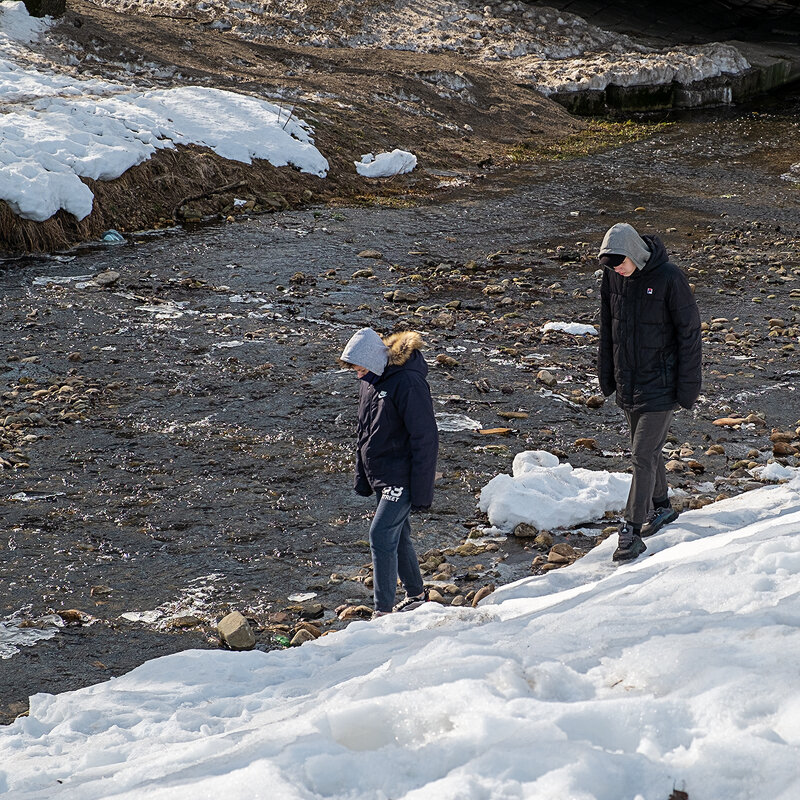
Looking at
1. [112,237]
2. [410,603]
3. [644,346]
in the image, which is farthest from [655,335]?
[112,237]

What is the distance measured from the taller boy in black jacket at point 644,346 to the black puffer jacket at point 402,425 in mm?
1535

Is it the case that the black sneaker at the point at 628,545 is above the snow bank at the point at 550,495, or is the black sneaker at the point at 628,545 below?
above

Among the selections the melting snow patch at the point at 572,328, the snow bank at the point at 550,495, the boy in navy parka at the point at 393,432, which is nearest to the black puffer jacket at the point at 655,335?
the snow bank at the point at 550,495

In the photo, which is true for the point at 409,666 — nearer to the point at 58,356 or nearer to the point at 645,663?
the point at 645,663

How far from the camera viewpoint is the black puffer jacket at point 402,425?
588cm

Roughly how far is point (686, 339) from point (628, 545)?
151 centimetres

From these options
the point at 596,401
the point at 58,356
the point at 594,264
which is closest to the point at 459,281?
the point at 594,264

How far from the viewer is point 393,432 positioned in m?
5.99

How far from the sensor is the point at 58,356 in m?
11.6

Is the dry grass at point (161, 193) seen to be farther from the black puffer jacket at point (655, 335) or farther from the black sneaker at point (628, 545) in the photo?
the black sneaker at point (628, 545)

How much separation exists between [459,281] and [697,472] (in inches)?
283

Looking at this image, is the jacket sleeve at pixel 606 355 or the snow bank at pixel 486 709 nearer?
the snow bank at pixel 486 709

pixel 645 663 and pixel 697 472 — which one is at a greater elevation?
pixel 645 663

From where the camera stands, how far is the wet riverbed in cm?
709
